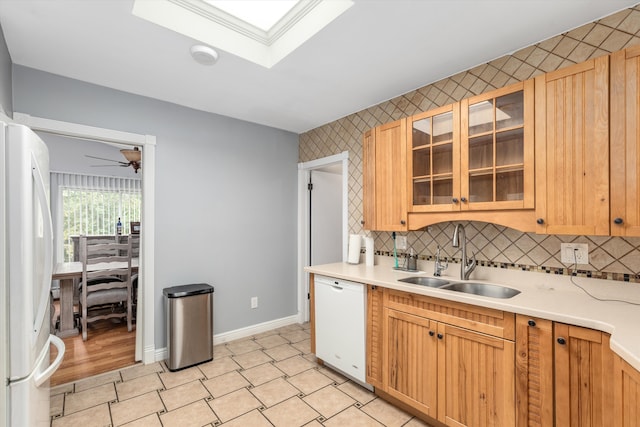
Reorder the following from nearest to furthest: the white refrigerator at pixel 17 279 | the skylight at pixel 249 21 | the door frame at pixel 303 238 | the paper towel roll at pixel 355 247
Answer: the white refrigerator at pixel 17 279 < the skylight at pixel 249 21 < the paper towel roll at pixel 355 247 < the door frame at pixel 303 238

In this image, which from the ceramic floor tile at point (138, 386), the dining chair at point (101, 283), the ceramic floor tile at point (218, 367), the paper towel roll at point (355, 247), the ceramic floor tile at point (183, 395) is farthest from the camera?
the dining chair at point (101, 283)

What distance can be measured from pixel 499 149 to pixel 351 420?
6.57 feet

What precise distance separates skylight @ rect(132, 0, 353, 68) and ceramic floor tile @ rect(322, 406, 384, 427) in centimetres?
248

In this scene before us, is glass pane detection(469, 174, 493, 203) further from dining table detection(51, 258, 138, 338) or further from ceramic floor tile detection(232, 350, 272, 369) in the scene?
dining table detection(51, 258, 138, 338)

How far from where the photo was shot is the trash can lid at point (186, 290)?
2.77 meters

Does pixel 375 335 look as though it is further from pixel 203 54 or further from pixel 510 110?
pixel 203 54

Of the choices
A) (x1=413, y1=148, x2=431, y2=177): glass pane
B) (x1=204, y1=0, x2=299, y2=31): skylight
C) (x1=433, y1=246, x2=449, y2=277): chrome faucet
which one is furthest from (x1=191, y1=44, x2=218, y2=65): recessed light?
(x1=433, y1=246, x2=449, y2=277): chrome faucet

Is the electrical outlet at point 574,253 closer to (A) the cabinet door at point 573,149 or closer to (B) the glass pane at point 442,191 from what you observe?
(A) the cabinet door at point 573,149

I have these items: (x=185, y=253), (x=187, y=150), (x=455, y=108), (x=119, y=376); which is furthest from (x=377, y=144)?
(x=119, y=376)

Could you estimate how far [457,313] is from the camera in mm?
1820

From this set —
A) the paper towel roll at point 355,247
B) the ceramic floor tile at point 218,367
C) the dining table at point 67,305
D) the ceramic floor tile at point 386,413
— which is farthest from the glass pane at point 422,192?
the dining table at point 67,305

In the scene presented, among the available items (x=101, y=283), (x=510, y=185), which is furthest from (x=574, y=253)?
(x=101, y=283)

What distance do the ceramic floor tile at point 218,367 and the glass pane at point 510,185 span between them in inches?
101

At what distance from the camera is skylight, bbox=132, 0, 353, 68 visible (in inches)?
71.6
